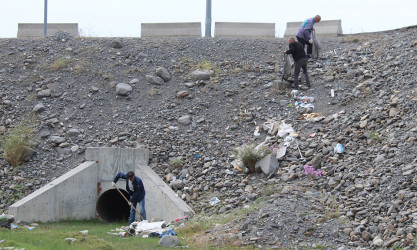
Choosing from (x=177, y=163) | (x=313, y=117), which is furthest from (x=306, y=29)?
(x=177, y=163)

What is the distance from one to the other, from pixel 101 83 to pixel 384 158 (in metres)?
10.9

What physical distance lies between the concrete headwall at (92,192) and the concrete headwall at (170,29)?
935 centimetres

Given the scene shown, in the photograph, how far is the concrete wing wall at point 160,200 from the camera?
504 inches

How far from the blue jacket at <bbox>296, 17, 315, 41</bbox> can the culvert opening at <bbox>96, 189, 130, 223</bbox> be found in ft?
26.3

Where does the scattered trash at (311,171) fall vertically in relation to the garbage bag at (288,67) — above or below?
below

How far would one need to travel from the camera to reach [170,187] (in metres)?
14.3

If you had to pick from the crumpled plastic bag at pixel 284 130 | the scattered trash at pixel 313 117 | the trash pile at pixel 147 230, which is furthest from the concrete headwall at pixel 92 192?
the scattered trash at pixel 313 117

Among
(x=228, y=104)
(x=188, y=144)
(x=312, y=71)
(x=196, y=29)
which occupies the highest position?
(x=196, y=29)

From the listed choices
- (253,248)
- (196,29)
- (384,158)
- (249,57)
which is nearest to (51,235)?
(253,248)

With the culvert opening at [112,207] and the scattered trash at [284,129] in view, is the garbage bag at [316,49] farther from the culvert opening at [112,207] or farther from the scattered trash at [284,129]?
the culvert opening at [112,207]

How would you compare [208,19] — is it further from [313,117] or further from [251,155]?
[251,155]

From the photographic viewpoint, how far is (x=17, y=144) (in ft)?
51.7

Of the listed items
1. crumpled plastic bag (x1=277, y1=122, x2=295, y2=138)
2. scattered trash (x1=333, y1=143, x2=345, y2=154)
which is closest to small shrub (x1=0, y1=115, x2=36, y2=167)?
crumpled plastic bag (x1=277, y1=122, x2=295, y2=138)

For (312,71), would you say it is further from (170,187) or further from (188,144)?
(170,187)
